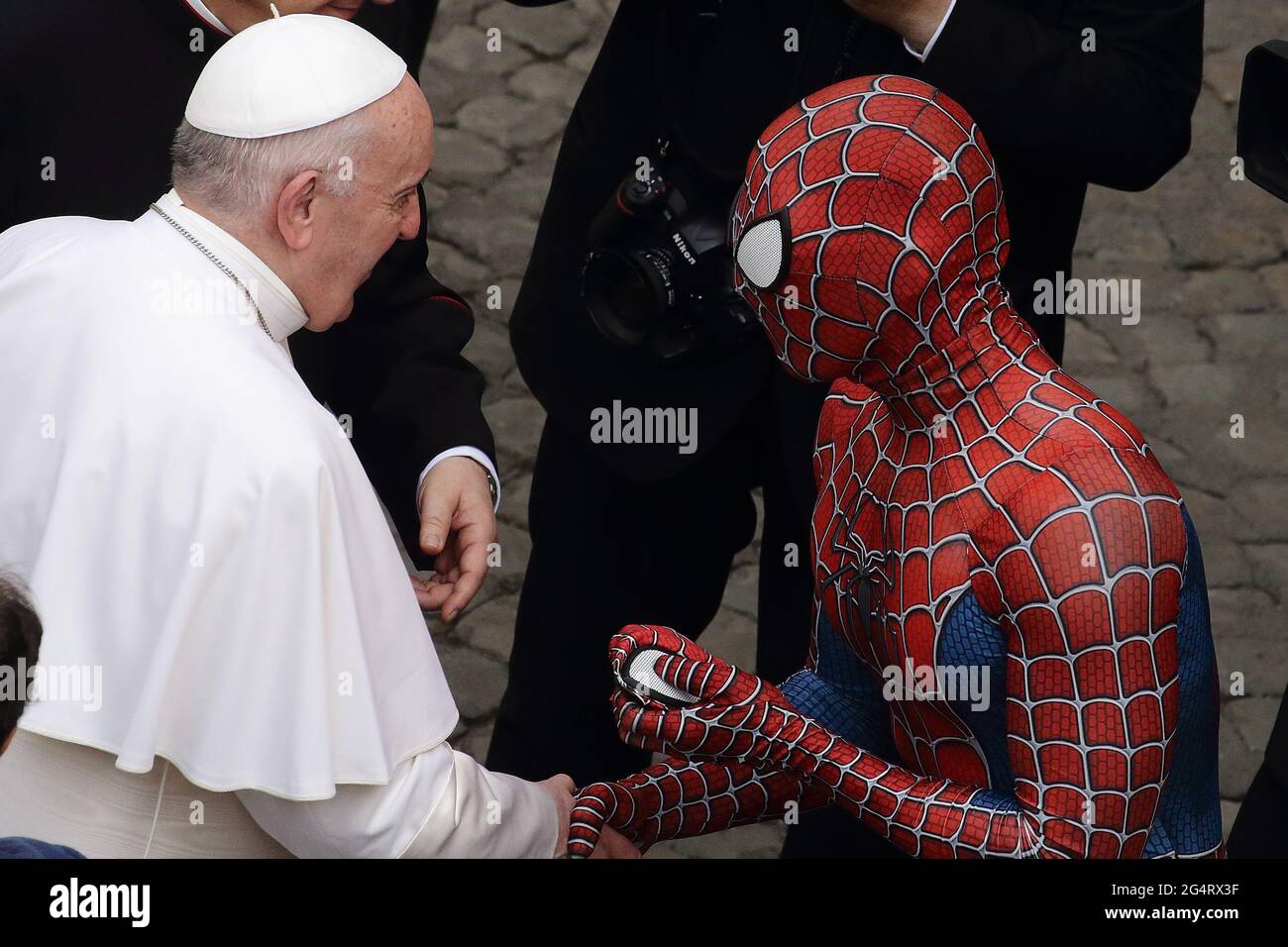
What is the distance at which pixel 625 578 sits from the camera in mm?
3223

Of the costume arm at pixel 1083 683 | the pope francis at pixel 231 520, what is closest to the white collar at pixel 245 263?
the pope francis at pixel 231 520

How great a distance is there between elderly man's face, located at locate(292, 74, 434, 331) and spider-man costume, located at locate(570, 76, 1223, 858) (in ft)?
1.75

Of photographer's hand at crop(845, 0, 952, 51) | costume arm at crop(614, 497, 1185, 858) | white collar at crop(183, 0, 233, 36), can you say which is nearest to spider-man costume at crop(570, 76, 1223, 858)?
costume arm at crop(614, 497, 1185, 858)

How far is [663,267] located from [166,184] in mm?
961

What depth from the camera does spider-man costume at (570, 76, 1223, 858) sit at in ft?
6.86

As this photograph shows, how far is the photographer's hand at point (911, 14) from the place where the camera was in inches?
97.3

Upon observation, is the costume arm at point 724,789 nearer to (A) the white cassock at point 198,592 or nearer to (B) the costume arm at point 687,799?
(B) the costume arm at point 687,799

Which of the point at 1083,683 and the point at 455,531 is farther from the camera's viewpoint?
the point at 455,531

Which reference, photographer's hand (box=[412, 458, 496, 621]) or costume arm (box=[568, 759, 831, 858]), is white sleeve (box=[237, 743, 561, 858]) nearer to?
costume arm (box=[568, 759, 831, 858])

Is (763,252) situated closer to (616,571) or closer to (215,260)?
(215,260)

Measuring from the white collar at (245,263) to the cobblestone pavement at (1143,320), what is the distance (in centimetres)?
223

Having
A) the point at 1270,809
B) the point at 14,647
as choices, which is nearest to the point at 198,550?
the point at 14,647

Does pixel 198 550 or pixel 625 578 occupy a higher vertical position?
pixel 198 550

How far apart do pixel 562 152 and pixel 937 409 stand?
3.94 feet
